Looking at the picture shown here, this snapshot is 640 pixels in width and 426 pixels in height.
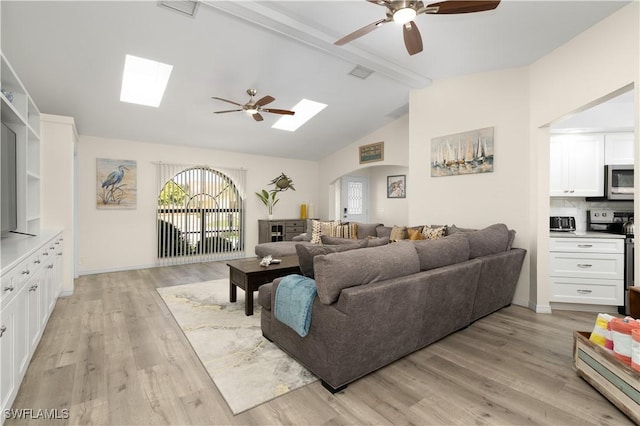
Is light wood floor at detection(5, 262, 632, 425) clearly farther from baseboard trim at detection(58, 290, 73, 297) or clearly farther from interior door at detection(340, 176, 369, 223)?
interior door at detection(340, 176, 369, 223)

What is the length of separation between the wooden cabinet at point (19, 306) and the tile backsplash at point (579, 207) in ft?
19.1

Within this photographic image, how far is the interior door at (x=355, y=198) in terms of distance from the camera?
8.79 metres

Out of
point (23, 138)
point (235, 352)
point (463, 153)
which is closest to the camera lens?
point (235, 352)

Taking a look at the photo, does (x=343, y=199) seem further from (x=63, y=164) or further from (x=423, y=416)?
(x=423, y=416)

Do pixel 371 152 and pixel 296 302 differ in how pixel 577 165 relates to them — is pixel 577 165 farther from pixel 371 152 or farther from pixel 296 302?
pixel 296 302

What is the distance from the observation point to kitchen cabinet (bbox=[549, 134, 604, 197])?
4039mm

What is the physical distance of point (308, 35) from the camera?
3.53 meters

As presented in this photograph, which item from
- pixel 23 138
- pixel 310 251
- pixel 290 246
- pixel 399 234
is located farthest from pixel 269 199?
pixel 310 251

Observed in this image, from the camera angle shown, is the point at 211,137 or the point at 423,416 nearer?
the point at 423,416

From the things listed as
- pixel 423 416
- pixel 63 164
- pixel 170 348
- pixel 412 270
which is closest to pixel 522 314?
pixel 412 270

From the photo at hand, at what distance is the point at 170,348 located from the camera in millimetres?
2723

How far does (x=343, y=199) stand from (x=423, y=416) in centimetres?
711

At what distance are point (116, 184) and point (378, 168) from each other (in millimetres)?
6590

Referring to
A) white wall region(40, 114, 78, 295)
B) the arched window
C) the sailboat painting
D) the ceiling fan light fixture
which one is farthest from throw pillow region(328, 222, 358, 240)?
white wall region(40, 114, 78, 295)
